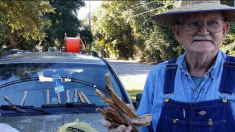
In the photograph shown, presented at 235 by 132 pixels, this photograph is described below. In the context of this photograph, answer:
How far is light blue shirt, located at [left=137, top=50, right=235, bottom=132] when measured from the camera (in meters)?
1.79

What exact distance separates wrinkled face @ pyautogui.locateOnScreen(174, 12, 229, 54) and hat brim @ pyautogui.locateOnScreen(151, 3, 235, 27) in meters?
0.05

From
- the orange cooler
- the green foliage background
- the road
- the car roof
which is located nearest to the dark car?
the car roof

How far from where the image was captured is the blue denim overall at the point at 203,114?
1708 mm

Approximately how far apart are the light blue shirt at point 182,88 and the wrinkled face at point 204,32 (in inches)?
3.9

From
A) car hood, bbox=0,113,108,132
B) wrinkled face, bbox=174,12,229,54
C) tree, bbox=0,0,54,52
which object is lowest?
car hood, bbox=0,113,108,132

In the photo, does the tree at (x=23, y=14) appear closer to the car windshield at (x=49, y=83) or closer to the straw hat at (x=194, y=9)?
the car windshield at (x=49, y=83)

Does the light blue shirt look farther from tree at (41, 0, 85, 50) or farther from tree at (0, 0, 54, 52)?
tree at (41, 0, 85, 50)

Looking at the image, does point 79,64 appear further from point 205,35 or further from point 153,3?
point 153,3

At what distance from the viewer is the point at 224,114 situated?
5.61ft

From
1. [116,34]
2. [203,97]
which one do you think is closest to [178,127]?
[203,97]

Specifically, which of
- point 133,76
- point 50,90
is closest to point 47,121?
point 50,90

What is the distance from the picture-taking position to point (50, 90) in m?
3.56

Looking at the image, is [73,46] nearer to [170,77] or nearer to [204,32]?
[170,77]

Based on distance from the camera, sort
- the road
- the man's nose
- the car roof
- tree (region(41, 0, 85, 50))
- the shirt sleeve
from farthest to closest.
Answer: tree (region(41, 0, 85, 50))
the road
the car roof
the shirt sleeve
the man's nose
